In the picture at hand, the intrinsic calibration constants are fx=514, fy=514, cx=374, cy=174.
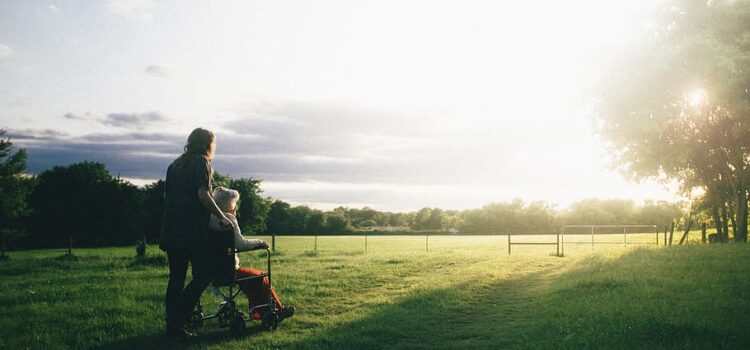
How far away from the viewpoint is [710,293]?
11.1 m

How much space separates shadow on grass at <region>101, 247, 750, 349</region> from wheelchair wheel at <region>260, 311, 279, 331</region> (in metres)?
0.20

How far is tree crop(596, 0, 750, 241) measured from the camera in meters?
21.5

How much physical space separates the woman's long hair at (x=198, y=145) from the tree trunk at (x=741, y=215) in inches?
1080

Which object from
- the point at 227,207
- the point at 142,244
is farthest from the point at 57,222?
the point at 227,207

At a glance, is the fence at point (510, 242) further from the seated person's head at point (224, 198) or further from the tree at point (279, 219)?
the tree at point (279, 219)

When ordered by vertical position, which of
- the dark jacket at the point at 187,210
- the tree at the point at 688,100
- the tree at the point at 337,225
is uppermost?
the tree at the point at 688,100

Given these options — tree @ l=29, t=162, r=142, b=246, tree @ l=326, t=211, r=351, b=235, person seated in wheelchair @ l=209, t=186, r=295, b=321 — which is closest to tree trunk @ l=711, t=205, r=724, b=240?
person seated in wheelchair @ l=209, t=186, r=295, b=321

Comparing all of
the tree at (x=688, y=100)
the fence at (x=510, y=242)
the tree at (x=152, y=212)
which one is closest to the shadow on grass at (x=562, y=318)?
the tree at (x=688, y=100)

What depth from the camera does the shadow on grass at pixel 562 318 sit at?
7.57 meters

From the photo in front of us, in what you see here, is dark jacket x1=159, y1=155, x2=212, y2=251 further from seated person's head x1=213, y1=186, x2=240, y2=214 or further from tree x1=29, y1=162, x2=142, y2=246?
tree x1=29, y1=162, x2=142, y2=246

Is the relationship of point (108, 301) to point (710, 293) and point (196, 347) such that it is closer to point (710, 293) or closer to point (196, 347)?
point (196, 347)

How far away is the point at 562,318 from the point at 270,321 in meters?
5.24

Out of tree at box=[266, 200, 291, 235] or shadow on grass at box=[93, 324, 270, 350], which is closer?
shadow on grass at box=[93, 324, 270, 350]

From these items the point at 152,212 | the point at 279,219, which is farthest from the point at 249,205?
the point at 279,219
